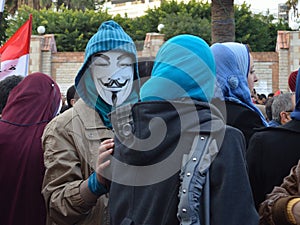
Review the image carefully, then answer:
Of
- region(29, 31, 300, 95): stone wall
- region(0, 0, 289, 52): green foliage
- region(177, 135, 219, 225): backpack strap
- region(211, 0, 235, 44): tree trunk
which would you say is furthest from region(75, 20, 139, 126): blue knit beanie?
region(0, 0, 289, 52): green foliage

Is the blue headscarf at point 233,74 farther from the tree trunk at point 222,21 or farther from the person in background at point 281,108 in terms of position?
the tree trunk at point 222,21

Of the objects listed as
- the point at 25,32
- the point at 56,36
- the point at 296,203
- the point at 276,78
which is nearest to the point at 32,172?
the point at 296,203

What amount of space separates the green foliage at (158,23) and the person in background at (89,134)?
958 inches

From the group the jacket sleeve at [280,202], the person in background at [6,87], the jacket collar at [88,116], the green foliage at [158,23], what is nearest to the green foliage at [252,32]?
the green foliage at [158,23]

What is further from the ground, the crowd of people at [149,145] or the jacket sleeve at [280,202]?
the crowd of people at [149,145]

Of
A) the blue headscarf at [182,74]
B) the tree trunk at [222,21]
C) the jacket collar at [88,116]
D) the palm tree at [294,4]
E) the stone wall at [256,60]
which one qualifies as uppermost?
the palm tree at [294,4]

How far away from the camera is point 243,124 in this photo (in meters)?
3.39

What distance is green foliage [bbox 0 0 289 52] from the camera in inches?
1109

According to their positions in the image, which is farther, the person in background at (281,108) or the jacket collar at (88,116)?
the person in background at (281,108)

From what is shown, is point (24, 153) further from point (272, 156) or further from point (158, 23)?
point (158, 23)

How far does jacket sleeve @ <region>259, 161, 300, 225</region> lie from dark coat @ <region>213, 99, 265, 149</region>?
2.44 ft

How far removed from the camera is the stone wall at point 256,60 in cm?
2358

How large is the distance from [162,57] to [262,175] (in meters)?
1.03

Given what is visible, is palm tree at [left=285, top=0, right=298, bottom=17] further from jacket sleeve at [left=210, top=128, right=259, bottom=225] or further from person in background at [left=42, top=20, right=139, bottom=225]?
jacket sleeve at [left=210, top=128, right=259, bottom=225]
